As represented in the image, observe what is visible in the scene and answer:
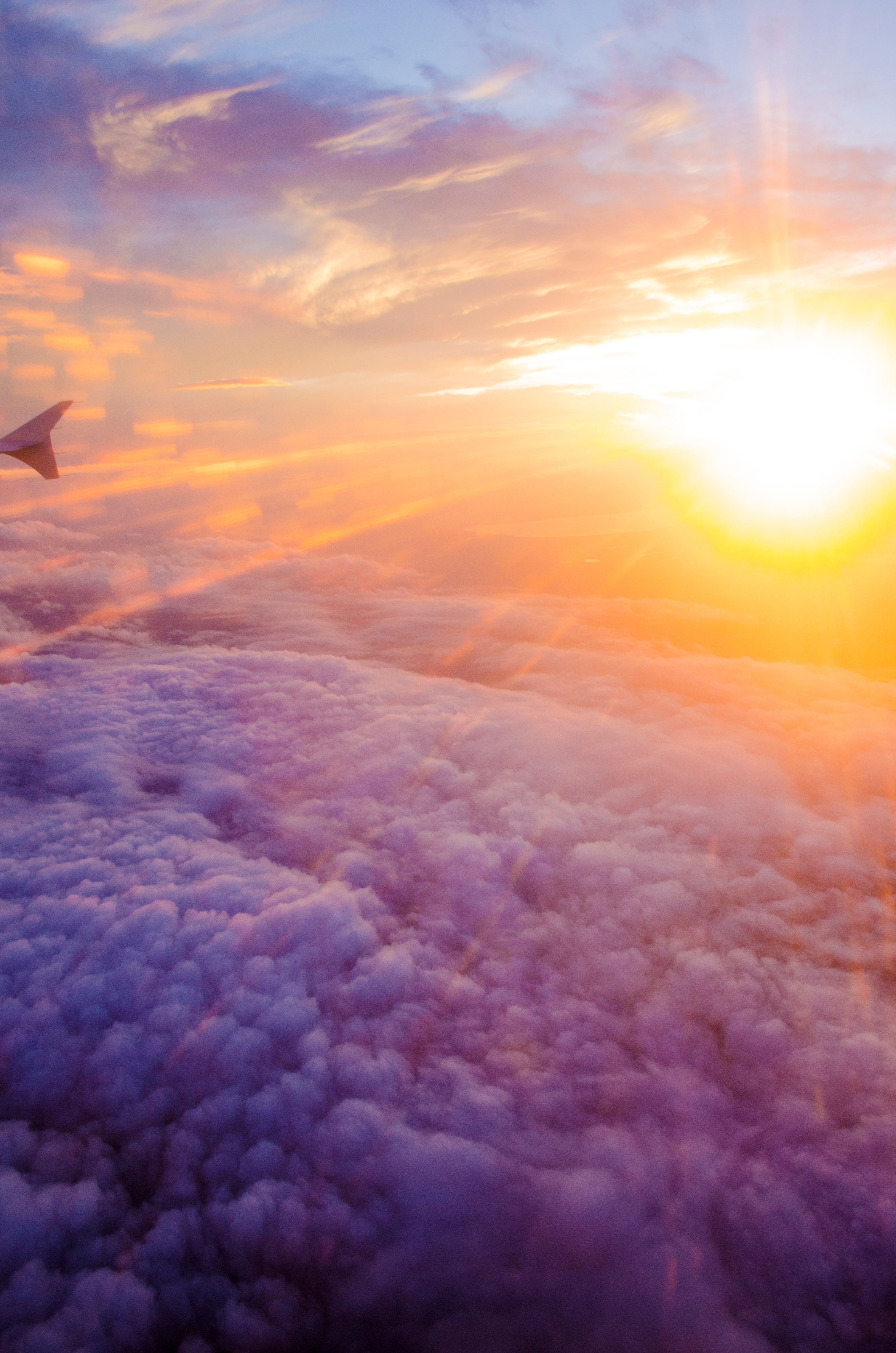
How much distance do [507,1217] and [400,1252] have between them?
2.71 metres

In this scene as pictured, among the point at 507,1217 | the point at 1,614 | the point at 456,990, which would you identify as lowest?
the point at 507,1217

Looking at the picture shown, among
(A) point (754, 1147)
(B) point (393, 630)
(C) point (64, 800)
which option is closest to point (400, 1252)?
(A) point (754, 1147)

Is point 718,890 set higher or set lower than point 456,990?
higher

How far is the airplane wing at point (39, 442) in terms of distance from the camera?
17188 mm

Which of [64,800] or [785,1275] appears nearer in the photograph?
[785,1275]

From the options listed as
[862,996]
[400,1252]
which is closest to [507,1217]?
[400,1252]

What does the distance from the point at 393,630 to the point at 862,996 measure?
79982mm

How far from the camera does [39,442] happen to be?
17.5 m

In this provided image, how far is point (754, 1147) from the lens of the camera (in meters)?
16.5

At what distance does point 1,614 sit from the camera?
327ft

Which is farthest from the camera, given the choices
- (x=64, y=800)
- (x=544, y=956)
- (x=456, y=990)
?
(x=64, y=800)

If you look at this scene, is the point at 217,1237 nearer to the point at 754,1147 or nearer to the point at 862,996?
the point at 754,1147

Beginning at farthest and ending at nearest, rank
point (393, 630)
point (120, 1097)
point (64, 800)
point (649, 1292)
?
point (393, 630), point (64, 800), point (120, 1097), point (649, 1292)

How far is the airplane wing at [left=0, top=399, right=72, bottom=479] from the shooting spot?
56.4 ft
